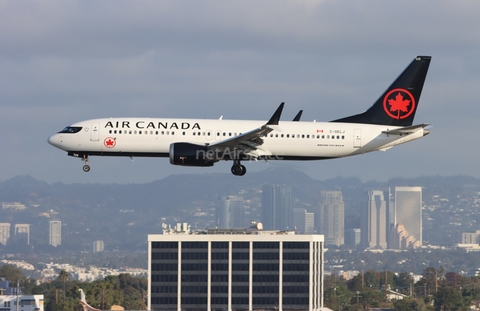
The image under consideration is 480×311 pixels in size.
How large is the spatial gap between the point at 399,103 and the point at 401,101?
25 centimetres

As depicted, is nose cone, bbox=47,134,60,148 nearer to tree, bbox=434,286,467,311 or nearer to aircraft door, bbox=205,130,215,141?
aircraft door, bbox=205,130,215,141

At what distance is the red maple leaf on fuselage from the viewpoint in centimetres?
8050

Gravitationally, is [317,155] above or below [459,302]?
above

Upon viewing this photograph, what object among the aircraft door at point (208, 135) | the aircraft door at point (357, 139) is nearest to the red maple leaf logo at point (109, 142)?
the aircraft door at point (208, 135)

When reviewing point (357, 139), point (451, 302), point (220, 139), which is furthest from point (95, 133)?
point (451, 302)

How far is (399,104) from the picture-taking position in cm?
8069

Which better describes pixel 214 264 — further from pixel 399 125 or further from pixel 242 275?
pixel 399 125

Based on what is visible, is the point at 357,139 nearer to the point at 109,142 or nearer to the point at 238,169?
the point at 238,169

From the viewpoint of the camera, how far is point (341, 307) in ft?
654

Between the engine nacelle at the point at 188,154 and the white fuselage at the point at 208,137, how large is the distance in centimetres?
116

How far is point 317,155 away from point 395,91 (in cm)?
956

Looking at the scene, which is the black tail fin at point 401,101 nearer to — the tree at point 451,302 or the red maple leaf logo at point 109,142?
the red maple leaf logo at point 109,142

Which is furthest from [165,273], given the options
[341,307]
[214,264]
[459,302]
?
[459,302]
